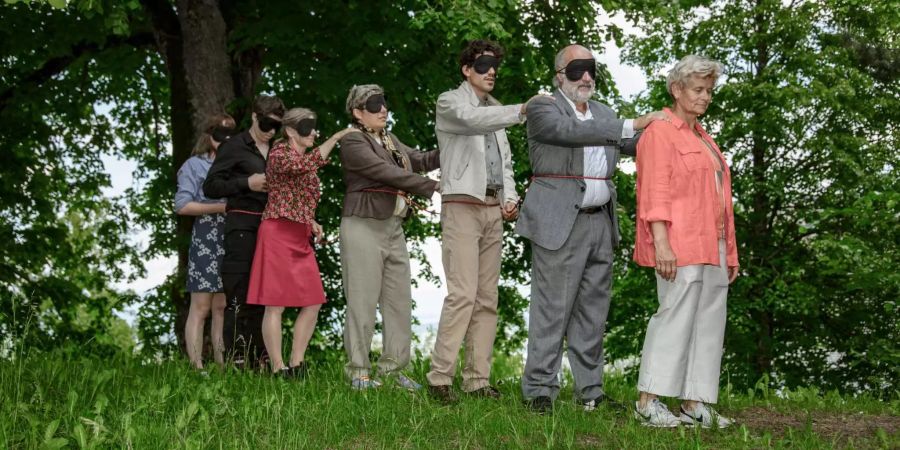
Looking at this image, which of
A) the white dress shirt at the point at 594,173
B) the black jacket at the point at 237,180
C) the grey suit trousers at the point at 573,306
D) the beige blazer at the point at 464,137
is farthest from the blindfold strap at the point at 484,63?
the black jacket at the point at 237,180

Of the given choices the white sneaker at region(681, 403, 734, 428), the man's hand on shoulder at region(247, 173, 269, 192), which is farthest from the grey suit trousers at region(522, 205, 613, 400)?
the man's hand on shoulder at region(247, 173, 269, 192)

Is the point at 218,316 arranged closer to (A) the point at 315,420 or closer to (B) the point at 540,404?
(A) the point at 315,420

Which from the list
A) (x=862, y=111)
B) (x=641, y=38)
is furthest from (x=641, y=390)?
(x=641, y=38)

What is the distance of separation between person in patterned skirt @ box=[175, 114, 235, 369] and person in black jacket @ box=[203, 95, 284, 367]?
1.15ft

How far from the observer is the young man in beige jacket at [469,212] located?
595 cm

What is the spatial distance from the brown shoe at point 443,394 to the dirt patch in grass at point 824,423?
5.78 ft

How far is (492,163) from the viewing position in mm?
6105

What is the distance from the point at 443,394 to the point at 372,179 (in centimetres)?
149

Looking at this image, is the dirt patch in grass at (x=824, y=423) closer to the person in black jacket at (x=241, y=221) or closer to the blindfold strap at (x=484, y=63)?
the blindfold strap at (x=484, y=63)

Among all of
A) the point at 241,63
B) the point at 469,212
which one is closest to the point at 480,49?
the point at 469,212

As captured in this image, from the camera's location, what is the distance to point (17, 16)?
11938 mm

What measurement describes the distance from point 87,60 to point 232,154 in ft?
26.7

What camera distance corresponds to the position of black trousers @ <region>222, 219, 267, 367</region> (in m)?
6.86

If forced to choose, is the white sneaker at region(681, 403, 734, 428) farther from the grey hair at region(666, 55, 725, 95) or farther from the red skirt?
the red skirt
